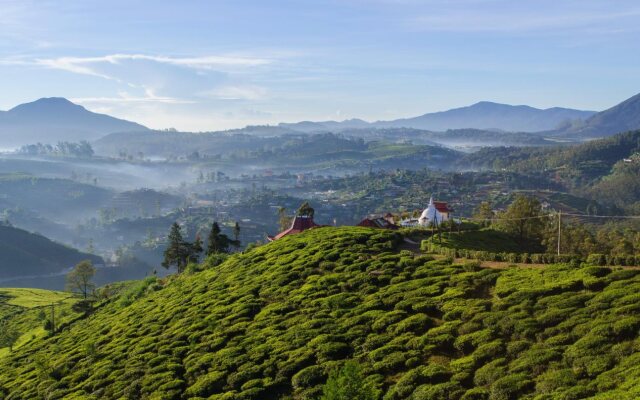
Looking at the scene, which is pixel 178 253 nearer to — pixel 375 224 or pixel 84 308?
pixel 84 308

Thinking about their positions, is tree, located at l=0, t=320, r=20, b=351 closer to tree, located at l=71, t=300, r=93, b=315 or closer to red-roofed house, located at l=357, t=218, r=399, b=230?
tree, located at l=71, t=300, r=93, b=315

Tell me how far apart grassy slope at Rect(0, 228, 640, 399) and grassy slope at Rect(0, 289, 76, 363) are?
22.7 meters

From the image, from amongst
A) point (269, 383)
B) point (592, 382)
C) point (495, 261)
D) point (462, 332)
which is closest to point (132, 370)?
point (269, 383)

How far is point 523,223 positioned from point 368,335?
45754mm

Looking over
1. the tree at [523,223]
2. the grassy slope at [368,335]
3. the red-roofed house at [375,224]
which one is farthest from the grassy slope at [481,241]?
the red-roofed house at [375,224]

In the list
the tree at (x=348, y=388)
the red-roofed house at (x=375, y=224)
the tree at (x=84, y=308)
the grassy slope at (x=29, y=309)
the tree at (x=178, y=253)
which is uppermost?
the red-roofed house at (x=375, y=224)

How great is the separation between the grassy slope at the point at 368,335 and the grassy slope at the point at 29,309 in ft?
74.3

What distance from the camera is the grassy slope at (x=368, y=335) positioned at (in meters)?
27.9

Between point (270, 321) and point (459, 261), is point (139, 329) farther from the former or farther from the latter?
point (459, 261)

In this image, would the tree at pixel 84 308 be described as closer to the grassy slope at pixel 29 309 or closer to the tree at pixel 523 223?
the grassy slope at pixel 29 309

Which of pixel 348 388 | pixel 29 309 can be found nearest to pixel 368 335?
pixel 348 388

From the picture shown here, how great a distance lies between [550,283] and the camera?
34.8 meters

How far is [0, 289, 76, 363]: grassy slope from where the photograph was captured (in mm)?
80319

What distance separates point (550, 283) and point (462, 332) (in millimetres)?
6331
